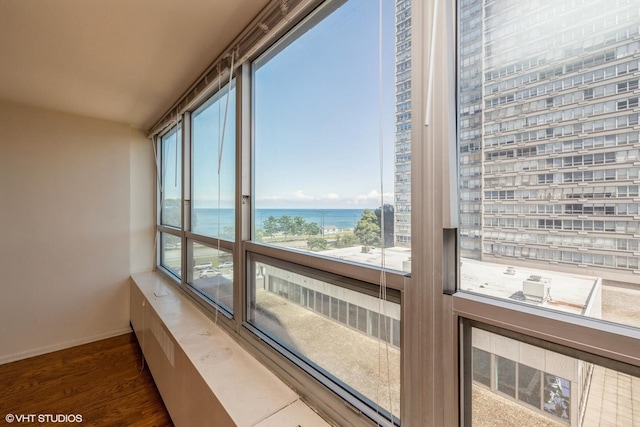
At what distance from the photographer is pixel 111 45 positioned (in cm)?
157

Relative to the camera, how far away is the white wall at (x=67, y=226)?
8.36ft

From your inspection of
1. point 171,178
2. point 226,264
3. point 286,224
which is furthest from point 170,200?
point 286,224

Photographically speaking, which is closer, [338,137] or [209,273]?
[338,137]

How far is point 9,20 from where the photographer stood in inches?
53.0

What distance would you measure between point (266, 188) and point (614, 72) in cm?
136

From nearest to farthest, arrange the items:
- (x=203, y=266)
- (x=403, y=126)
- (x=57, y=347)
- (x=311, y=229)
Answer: (x=403, y=126) → (x=311, y=229) → (x=203, y=266) → (x=57, y=347)

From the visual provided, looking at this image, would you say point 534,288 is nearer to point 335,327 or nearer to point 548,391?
point 548,391

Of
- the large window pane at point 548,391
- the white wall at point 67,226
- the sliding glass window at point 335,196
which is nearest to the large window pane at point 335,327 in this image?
the sliding glass window at point 335,196

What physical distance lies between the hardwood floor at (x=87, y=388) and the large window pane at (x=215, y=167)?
4.31ft

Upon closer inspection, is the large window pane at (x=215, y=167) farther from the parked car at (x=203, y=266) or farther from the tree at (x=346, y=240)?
the tree at (x=346, y=240)

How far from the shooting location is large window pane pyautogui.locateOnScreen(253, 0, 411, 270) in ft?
2.83

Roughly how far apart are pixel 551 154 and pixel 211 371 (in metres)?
1.54

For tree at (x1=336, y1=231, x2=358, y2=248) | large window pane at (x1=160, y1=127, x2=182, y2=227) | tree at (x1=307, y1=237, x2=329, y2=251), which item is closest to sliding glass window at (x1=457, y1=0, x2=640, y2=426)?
tree at (x1=336, y1=231, x2=358, y2=248)

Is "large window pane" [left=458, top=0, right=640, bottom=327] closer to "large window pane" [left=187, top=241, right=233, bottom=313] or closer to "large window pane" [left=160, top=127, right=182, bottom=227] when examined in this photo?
"large window pane" [left=187, top=241, right=233, bottom=313]
